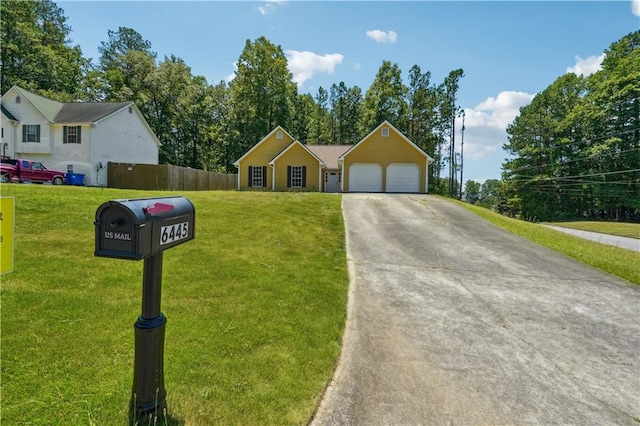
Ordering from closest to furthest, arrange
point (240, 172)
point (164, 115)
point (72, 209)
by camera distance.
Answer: point (72, 209) < point (240, 172) < point (164, 115)

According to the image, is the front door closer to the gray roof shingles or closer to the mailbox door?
the gray roof shingles

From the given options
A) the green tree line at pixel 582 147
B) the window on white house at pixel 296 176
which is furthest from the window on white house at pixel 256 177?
the green tree line at pixel 582 147

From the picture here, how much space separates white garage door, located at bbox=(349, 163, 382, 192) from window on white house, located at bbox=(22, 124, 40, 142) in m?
22.2

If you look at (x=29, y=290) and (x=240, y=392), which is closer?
(x=240, y=392)

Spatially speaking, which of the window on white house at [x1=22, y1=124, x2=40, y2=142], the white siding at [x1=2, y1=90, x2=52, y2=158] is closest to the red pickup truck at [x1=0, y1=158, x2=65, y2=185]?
the white siding at [x1=2, y1=90, x2=52, y2=158]

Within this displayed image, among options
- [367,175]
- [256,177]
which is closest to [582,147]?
[367,175]

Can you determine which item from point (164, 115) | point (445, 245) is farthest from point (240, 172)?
point (445, 245)

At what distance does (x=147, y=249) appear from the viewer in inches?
74.1

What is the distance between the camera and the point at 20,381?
245 centimetres

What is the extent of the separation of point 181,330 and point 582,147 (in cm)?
4802

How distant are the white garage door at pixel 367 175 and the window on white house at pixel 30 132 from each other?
22.2 metres

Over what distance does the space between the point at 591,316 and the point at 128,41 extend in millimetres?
57027

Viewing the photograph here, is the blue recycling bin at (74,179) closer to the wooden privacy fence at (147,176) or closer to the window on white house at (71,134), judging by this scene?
the wooden privacy fence at (147,176)

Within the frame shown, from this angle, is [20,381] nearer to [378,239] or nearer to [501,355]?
[501,355]
